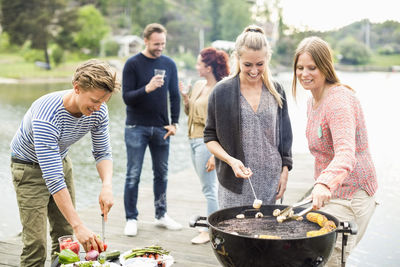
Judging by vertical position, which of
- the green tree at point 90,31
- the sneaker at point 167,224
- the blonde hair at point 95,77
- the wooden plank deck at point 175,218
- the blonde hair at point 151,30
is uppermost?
the green tree at point 90,31

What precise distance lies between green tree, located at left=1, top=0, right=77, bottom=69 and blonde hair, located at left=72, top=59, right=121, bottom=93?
29.1m

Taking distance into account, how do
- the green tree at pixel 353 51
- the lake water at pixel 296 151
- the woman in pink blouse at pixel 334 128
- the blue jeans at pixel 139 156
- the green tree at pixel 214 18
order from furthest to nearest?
the green tree at pixel 214 18 < the green tree at pixel 353 51 < the lake water at pixel 296 151 < the blue jeans at pixel 139 156 < the woman in pink blouse at pixel 334 128

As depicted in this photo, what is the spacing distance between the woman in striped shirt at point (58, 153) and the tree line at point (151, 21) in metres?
28.6

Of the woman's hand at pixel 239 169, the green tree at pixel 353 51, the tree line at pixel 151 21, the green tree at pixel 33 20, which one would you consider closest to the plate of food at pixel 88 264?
the woman's hand at pixel 239 169

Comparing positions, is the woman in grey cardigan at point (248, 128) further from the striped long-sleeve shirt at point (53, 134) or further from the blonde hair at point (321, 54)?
the striped long-sleeve shirt at point (53, 134)

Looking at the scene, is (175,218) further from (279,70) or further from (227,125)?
(279,70)

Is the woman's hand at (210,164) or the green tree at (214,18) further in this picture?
the green tree at (214,18)

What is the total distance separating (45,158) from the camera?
1.89 meters

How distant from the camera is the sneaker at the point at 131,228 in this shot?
360 centimetres

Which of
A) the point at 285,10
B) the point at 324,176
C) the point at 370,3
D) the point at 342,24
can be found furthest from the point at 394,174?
the point at 285,10

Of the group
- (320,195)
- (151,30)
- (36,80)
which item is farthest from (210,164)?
(36,80)

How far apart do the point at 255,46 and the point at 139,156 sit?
1700mm

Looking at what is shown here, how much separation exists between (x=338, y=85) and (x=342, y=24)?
1839 inches

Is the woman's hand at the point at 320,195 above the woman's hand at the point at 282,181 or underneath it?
above
